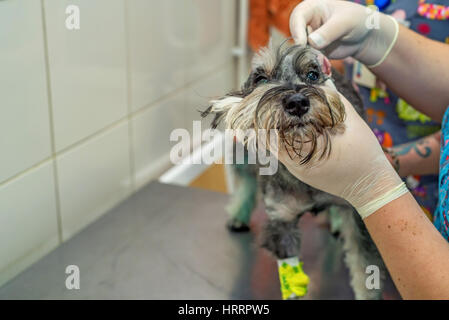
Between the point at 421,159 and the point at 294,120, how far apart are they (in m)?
0.52

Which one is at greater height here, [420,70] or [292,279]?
[420,70]

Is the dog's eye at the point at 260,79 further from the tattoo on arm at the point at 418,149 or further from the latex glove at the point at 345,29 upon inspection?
the tattoo on arm at the point at 418,149

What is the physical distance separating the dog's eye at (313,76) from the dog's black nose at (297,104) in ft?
0.43

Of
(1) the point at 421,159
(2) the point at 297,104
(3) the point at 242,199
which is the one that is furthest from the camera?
(3) the point at 242,199

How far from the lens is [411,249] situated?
0.79 m

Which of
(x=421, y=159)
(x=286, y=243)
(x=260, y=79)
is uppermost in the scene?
(x=260, y=79)

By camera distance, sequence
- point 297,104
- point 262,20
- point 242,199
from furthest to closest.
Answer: point 262,20 → point 242,199 → point 297,104

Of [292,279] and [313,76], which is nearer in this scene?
[313,76]

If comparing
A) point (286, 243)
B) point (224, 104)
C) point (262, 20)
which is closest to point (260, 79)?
point (224, 104)

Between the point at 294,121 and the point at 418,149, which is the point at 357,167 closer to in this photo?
the point at 294,121

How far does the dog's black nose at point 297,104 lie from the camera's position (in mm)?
767

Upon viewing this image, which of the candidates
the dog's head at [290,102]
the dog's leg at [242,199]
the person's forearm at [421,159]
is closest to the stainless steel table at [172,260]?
the dog's leg at [242,199]
